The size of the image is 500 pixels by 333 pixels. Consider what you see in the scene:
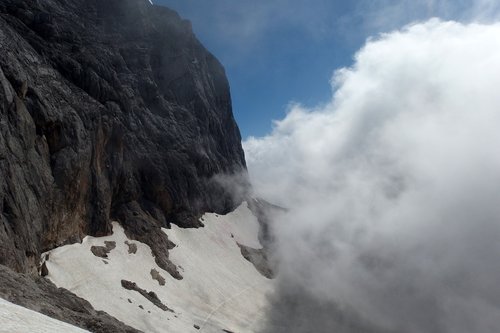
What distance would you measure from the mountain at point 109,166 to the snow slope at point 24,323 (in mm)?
4138

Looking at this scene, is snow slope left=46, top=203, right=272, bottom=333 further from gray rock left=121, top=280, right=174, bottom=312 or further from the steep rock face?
the steep rock face

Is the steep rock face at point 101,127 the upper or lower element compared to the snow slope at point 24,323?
upper

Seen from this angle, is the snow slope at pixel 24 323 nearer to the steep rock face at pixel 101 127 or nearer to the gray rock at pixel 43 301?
the gray rock at pixel 43 301

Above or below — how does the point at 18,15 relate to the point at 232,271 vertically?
above

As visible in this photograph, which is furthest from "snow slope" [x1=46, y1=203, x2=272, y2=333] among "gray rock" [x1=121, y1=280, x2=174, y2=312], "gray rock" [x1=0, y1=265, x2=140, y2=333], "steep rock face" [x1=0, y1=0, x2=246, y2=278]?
"gray rock" [x1=0, y1=265, x2=140, y2=333]

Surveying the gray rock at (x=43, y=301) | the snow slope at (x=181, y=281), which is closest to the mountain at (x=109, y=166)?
the gray rock at (x=43, y=301)

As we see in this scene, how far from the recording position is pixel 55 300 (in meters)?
31.4

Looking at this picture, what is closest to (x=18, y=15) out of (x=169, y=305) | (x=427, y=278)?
(x=169, y=305)

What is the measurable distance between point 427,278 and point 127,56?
103 m

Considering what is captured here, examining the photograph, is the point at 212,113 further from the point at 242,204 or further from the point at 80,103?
the point at 80,103

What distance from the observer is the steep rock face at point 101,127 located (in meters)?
44.0

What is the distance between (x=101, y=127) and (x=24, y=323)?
47949mm

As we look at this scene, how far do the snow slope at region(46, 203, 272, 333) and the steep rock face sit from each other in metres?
2.91

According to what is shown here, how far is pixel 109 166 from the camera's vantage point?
220 feet
